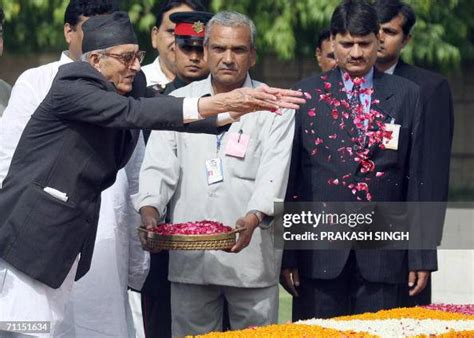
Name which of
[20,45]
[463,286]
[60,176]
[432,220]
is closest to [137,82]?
[60,176]

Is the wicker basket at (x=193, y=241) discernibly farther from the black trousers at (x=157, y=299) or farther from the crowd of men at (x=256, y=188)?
the black trousers at (x=157, y=299)

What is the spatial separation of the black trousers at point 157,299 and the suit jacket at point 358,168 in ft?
2.60

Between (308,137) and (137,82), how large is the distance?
1.16 m

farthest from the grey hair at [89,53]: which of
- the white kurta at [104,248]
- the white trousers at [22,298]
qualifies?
the white trousers at [22,298]

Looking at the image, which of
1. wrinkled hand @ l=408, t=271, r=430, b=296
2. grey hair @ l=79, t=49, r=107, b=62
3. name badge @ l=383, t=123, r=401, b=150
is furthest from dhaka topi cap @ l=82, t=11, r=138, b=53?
wrinkled hand @ l=408, t=271, r=430, b=296

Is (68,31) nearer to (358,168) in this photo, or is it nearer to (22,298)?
(358,168)

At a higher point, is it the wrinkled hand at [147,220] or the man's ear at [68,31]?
the man's ear at [68,31]

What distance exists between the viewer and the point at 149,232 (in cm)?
651

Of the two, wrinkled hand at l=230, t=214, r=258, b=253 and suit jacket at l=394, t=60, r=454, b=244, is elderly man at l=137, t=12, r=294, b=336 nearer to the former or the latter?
wrinkled hand at l=230, t=214, r=258, b=253

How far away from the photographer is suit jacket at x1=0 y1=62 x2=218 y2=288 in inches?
222

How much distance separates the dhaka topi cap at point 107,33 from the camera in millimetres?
5836

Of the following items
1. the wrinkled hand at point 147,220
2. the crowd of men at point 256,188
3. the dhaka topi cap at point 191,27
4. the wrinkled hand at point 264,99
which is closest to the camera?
the wrinkled hand at point 264,99

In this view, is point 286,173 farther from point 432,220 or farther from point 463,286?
point 463,286

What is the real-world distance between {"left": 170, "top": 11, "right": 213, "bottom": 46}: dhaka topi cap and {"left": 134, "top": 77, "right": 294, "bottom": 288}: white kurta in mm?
861
